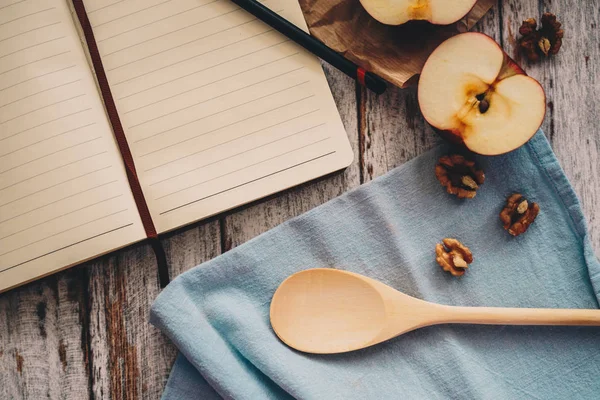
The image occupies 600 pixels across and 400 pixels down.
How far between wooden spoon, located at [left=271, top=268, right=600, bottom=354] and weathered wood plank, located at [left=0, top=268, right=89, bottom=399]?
0.23 meters

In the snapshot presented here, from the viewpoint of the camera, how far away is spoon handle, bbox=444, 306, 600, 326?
1.79 feet

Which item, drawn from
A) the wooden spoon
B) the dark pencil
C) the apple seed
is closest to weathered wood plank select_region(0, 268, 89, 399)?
the wooden spoon

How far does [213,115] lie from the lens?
0.58 m

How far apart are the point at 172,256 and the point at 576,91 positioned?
495 mm

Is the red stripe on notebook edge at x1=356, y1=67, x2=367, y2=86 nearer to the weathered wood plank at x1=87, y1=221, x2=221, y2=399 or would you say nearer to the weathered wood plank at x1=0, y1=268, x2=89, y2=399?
the weathered wood plank at x1=87, y1=221, x2=221, y2=399

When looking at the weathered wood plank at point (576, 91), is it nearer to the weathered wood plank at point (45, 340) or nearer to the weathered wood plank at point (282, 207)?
the weathered wood plank at point (282, 207)

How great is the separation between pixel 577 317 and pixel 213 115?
0.44 m

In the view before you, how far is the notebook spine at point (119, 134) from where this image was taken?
571mm

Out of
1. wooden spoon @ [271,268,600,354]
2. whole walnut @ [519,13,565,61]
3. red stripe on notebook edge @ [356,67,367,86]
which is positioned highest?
red stripe on notebook edge @ [356,67,367,86]

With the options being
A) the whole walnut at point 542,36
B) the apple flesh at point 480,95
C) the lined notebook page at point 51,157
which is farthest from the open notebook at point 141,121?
the whole walnut at point 542,36

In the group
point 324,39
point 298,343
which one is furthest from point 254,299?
point 324,39

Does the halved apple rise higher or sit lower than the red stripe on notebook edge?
higher

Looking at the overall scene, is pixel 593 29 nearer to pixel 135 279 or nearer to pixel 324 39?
pixel 324 39

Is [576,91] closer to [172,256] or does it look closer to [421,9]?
[421,9]
